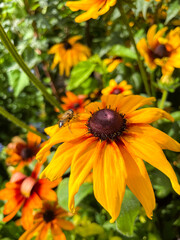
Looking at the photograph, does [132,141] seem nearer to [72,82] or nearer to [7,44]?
[7,44]

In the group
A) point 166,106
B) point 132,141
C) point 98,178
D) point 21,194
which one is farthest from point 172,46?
point 21,194

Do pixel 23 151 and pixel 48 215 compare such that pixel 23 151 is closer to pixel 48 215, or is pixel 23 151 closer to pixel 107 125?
pixel 48 215

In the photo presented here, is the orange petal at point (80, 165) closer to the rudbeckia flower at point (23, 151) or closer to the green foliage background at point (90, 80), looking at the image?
the green foliage background at point (90, 80)

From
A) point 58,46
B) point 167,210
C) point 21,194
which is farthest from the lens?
point 58,46

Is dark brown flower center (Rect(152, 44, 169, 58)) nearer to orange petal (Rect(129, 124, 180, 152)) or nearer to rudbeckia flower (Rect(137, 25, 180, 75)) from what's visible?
rudbeckia flower (Rect(137, 25, 180, 75))

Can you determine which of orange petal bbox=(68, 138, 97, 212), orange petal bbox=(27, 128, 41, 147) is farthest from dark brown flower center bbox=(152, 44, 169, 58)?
orange petal bbox=(27, 128, 41, 147)

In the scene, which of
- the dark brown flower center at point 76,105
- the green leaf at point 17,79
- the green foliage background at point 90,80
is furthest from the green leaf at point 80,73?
the green leaf at point 17,79
